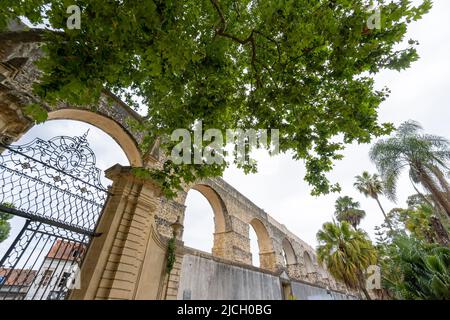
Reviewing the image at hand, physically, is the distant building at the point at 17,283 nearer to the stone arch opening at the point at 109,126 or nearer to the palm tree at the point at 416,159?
the stone arch opening at the point at 109,126

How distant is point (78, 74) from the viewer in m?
3.04

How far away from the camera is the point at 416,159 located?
41.7 feet

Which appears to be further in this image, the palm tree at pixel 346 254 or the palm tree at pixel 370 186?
the palm tree at pixel 370 186

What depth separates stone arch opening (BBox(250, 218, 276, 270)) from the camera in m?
16.4

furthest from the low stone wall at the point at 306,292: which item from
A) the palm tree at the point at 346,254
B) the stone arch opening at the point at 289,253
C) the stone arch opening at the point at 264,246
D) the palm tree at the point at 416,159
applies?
the palm tree at the point at 416,159

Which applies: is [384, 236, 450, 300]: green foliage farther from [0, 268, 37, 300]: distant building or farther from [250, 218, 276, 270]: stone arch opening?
[0, 268, 37, 300]: distant building

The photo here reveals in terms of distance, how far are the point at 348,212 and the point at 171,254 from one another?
22.8m

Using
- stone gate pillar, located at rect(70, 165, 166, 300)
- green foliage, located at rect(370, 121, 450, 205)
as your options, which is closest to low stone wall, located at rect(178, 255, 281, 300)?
stone gate pillar, located at rect(70, 165, 166, 300)

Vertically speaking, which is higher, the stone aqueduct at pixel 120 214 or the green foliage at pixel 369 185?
the green foliage at pixel 369 185

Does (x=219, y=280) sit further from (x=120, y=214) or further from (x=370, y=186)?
(x=370, y=186)

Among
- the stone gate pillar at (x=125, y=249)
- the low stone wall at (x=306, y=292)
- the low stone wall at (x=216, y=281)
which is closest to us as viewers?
the stone gate pillar at (x=125, y=249)

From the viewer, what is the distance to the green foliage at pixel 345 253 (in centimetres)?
1285

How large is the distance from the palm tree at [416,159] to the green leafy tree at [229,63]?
432 inches
